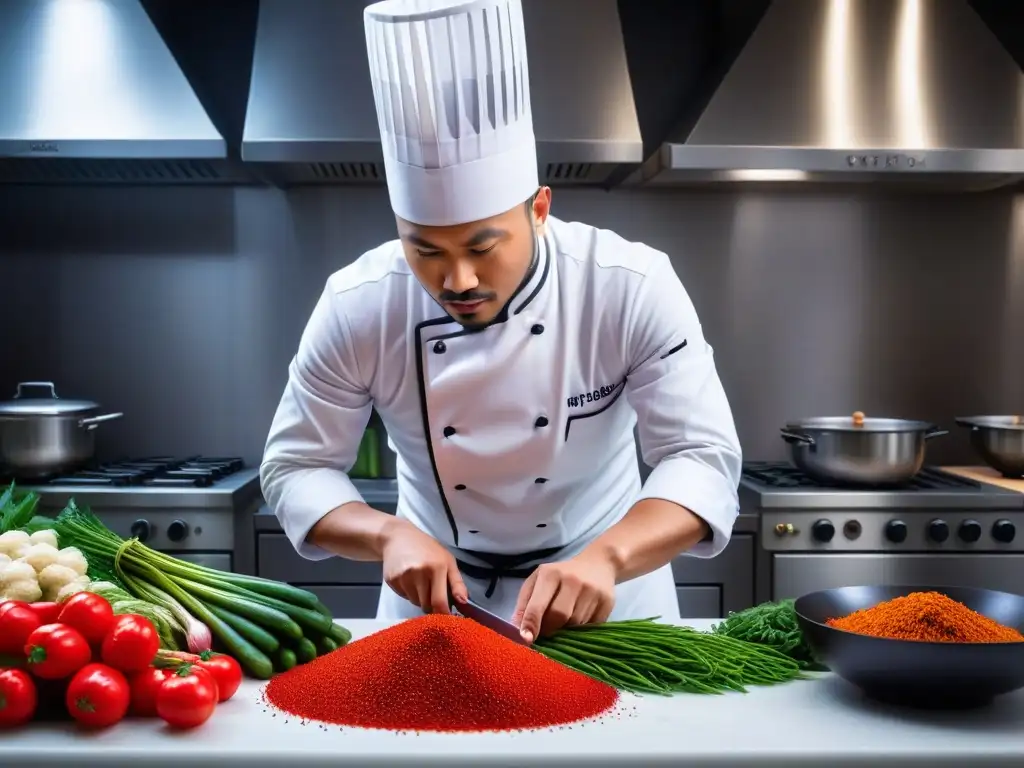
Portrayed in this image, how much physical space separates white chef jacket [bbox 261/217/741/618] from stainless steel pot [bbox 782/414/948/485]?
1199mm

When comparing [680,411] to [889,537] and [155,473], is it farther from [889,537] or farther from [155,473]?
[155,473]

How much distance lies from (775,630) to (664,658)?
0.20 metres

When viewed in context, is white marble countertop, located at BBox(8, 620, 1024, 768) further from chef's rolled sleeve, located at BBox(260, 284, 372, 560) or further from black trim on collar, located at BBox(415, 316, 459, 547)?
black trim on collar, located at BBox(415, 316, 459, 547)

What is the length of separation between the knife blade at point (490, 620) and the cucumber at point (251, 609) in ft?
0.81

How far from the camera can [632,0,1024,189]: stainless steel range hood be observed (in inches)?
121

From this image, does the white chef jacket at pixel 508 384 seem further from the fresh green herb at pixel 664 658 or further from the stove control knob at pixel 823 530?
the stove control knob at pixel 823 530

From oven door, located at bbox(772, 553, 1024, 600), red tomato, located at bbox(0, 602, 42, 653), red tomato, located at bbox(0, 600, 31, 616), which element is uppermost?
red tomato, located at bbox(0, 600, 31, 616)

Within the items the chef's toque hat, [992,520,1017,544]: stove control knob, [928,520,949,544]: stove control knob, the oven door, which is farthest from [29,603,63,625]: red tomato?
[992,520,1017,544]: stove control knob

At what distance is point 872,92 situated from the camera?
10.2 feet

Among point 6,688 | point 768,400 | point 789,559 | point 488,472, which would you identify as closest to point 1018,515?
point 789,559

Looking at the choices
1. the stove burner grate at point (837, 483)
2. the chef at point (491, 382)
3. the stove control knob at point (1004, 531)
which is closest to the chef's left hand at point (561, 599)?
the chef at point (491, 382)

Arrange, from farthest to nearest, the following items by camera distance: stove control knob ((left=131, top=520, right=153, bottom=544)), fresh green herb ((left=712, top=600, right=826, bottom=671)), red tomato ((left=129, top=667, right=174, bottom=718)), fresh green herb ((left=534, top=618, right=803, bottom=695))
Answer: stove control knob ((left=131, top=520, right=153, bottom=544))
fresh green herb ((left=712, top=600, right=826, bottom=671))
fresh green herb ((left=534, top=618, right=803, bottom=695))
red tomato ((left=129, top=667, right=174, bottom=718))

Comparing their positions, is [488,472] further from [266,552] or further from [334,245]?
[334,245]

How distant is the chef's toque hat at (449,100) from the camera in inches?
60.4
